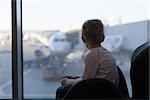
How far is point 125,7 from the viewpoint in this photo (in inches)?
110

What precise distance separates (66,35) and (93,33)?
116cm

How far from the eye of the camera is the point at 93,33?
1.92 m

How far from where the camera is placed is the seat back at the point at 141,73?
74.9 inches

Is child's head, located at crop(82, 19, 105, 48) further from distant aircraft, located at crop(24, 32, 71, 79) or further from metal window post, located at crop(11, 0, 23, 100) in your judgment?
distant aircraft, located at crop(24, 32, 71, 79)

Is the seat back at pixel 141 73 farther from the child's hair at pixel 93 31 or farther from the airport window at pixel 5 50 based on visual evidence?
the airport window at pixel 5 50

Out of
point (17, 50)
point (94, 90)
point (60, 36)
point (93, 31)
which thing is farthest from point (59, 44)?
point (94, 90)

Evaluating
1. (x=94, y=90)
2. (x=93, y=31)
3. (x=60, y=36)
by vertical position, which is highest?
(x=93, y=31)

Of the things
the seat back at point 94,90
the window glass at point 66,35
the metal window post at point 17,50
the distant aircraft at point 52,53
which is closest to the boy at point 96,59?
the seat back at point 94,90

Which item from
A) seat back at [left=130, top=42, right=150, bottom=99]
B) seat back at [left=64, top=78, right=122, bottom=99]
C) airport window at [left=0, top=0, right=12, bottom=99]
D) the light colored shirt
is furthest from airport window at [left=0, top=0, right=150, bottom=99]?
seat back at [left=64, top=78, right=122, bottom=99]

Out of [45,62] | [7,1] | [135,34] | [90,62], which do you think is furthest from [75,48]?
[90,62]

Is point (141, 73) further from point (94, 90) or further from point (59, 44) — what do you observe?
point (59, 44)

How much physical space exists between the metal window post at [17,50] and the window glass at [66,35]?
0.49 feet

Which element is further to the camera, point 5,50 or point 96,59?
point 5,50

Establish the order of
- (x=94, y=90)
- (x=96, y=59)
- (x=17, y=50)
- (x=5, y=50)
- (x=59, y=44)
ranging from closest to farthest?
(x=94, y=90)
(x=96, y=59)
(x=17, y=50)
(x=5, y=50)
(x=59, y=44)
